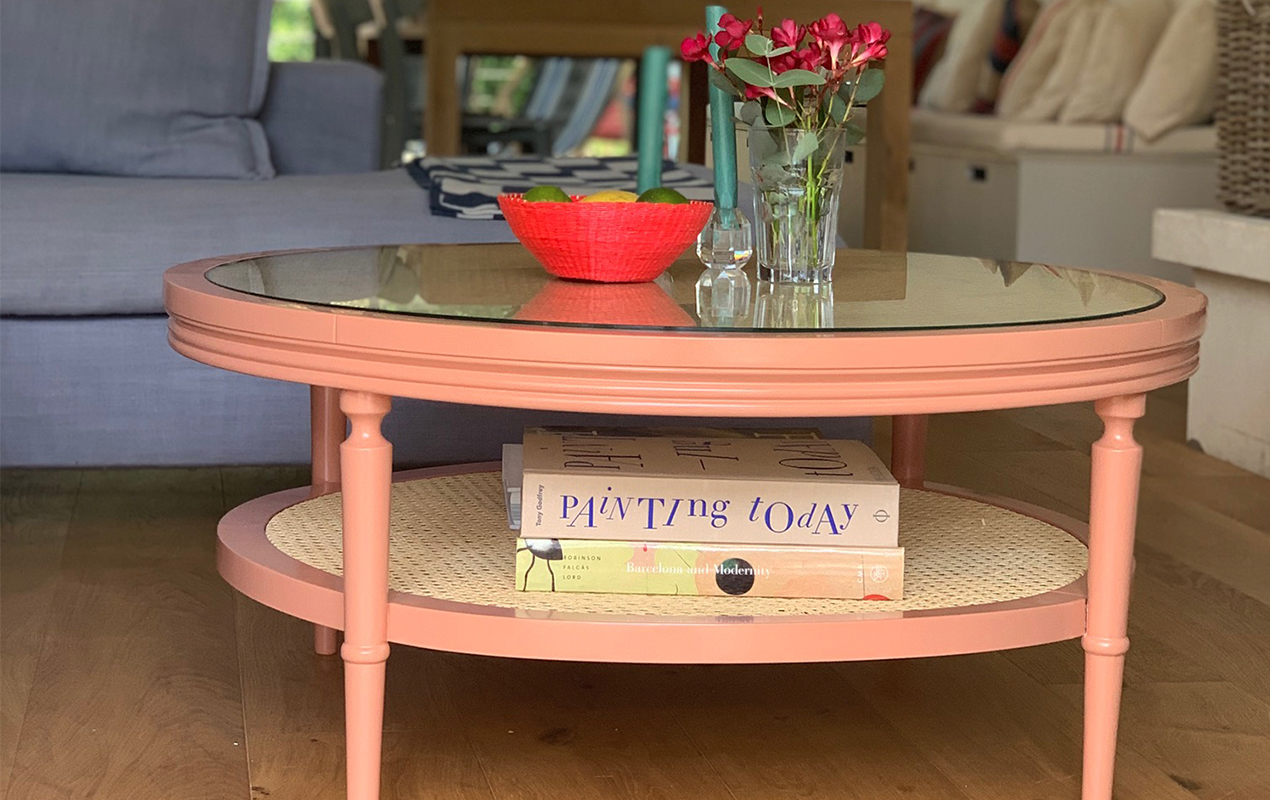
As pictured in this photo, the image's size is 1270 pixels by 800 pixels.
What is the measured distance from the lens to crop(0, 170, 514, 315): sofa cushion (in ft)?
5.56

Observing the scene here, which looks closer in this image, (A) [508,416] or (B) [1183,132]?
(A) [508,416]

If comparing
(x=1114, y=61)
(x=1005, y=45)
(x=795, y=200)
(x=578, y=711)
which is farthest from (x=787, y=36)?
(x=1005, y=45)

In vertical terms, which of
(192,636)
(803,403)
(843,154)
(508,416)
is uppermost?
(843,154)

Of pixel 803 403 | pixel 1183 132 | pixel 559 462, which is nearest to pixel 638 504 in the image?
pixel 559 462

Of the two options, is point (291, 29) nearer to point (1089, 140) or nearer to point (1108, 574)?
point (1089, 140)

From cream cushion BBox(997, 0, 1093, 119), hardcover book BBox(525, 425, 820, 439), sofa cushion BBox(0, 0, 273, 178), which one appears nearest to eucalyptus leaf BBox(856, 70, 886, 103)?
hardcover book BBox(525, 425, 820, 439)

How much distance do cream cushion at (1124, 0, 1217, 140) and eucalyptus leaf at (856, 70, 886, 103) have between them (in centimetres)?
236

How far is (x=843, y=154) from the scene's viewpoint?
4.01ft

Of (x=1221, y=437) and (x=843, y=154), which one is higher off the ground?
(x=843, y=154)

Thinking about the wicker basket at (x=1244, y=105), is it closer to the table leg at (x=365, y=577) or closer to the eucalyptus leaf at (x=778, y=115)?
the eucalyptus leaf at (x=778, y=115)

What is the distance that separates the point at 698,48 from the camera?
1200 mm

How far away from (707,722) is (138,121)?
1337 mm

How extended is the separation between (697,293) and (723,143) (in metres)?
0.22

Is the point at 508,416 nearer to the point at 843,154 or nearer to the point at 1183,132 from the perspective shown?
the point at 843,154
